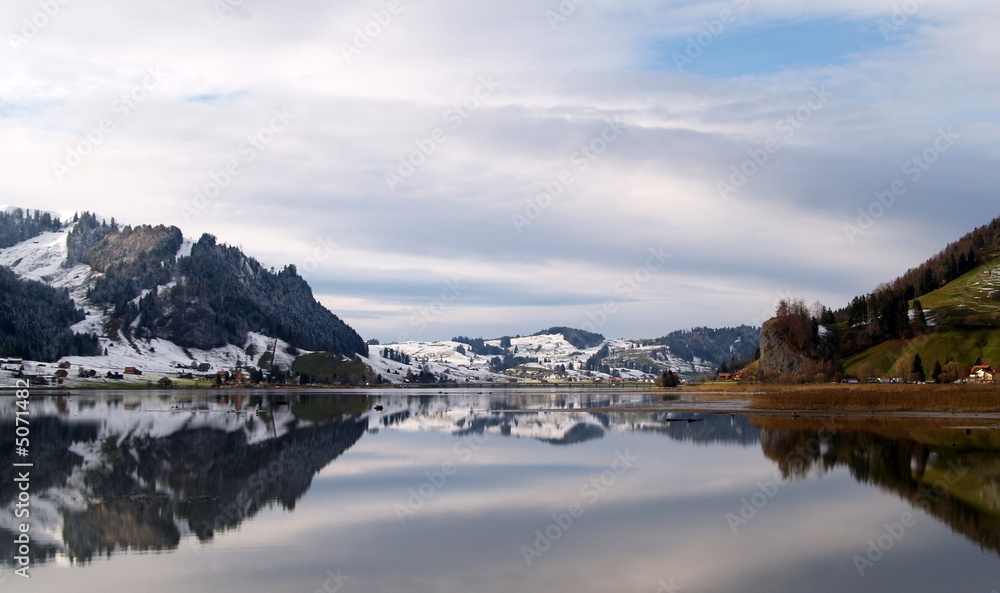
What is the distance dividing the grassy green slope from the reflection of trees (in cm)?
7721

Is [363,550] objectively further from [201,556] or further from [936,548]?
[936,548]

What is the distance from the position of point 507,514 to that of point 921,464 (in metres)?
30.2

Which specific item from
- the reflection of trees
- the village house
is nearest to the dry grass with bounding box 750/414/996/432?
the reflection of trees

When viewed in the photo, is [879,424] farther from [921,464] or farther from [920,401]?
[921,464]

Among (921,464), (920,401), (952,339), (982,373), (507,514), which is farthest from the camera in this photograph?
(952,339)

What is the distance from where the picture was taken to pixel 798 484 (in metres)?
43.2

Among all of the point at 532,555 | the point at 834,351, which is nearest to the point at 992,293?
the point at 834,351

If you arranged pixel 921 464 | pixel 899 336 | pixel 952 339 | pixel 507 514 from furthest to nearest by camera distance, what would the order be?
pixel 899 336, pixel 952 339, pixel 921 464, pixel 507 514

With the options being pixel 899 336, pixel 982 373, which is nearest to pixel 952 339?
pixel 899 336

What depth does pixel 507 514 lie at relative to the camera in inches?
1334

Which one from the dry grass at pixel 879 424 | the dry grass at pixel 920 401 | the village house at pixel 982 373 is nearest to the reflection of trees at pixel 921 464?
the dry grass at pixel 879 424

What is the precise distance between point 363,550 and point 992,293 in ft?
577

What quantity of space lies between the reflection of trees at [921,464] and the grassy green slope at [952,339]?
77.2 metres

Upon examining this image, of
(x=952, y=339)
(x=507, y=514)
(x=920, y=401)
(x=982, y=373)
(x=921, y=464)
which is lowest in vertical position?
(x=921, y=464)
